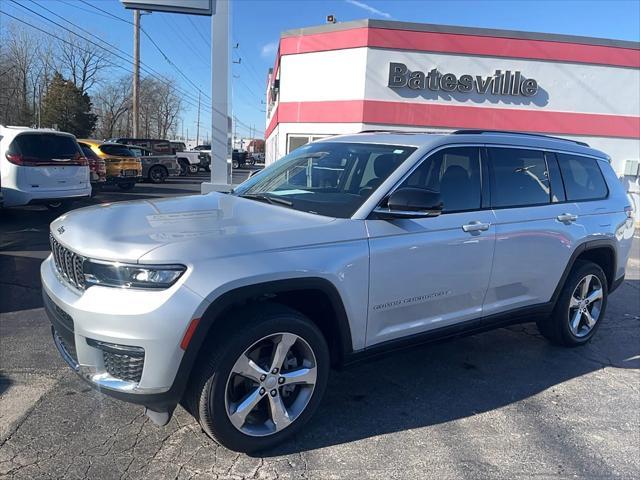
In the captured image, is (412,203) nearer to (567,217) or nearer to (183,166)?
(567,217)

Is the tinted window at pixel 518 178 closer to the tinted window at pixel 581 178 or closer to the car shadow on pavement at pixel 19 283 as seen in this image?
the tinted window at pixel 581 178

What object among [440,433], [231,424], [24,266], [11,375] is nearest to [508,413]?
[440,433]

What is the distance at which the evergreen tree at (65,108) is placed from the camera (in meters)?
42.2

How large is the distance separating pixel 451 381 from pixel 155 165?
20.1 m

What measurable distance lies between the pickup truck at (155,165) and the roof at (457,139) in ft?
60.7

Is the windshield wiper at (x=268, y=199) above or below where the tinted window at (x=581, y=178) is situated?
below

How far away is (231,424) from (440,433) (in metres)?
1.36

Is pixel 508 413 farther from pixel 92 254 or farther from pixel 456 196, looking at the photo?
pixel 92 254

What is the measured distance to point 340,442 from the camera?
3020 mm

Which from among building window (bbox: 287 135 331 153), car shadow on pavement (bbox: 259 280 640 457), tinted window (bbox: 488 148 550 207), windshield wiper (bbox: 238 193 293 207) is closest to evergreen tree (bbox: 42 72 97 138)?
building window (bbox: 287 135 331 153)

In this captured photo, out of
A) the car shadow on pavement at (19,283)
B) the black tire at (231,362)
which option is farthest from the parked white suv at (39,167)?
the black tire at (231,362)

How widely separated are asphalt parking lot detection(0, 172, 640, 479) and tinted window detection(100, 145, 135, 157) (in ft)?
46.4

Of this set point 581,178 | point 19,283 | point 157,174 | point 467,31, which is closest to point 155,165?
point 157,174

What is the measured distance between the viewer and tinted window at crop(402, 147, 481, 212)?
3.52 meters
